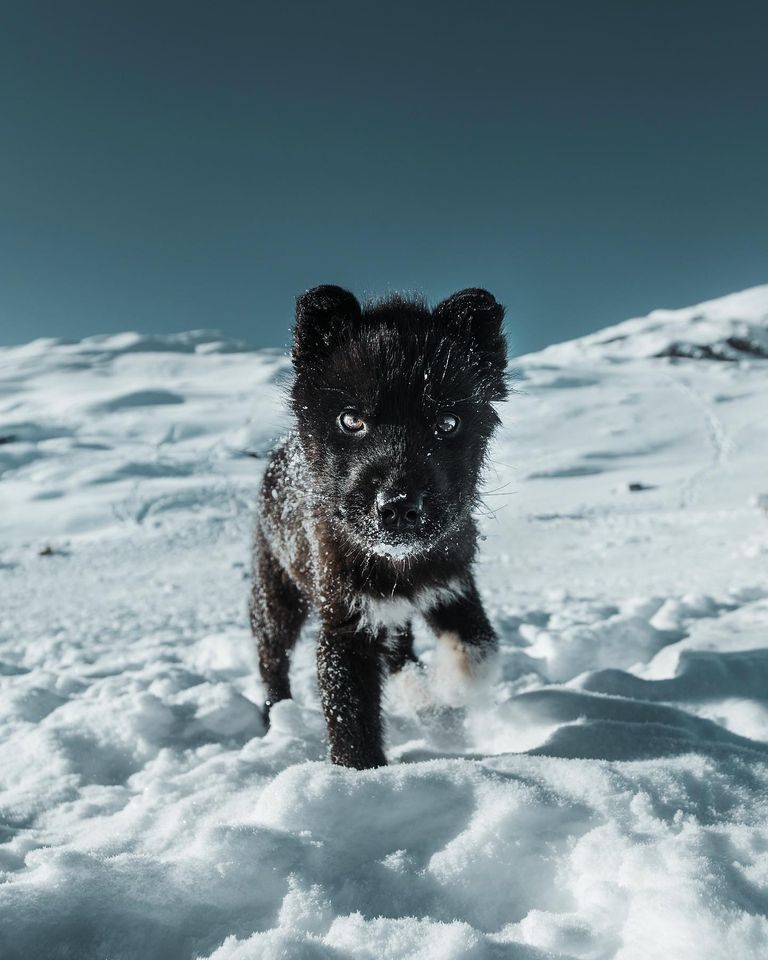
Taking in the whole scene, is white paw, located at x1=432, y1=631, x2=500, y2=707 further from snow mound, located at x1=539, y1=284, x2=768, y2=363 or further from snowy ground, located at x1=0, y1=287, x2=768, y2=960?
snow mound, located at x1=539, y1=284, x2=768, y2=363

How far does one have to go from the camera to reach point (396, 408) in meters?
2.65

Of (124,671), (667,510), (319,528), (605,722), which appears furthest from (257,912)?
(667,510)

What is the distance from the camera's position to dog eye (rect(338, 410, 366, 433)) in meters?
2.71

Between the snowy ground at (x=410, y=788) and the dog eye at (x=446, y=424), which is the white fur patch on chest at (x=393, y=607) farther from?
the dog eye at (x=446, y=424)

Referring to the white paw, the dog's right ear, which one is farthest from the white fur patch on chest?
the dog's right ear

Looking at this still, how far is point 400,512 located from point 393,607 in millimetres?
752

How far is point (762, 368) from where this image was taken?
164ft

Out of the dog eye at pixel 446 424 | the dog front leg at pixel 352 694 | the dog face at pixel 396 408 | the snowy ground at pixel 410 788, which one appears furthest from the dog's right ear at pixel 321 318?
the dog front leg at pixel 352 694

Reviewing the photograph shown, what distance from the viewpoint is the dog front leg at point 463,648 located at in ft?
10.5

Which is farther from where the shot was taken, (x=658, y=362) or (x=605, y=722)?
(x=658, y=362)

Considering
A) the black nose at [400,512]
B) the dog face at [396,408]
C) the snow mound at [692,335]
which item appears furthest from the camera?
the snow mound at [692,335]

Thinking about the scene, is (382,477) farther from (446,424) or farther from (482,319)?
(482,319)

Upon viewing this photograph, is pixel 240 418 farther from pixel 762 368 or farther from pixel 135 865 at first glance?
pixel 762 368

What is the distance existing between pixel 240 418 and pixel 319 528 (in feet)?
106
